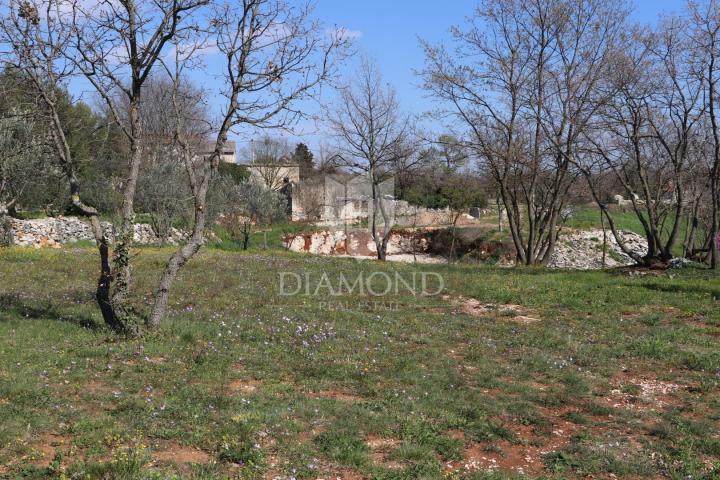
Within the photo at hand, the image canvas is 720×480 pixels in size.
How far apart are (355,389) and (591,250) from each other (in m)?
33.7

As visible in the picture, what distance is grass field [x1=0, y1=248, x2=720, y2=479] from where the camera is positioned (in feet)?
Result: 17.8

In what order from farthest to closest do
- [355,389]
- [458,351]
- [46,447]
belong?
[458,351] < [355,389] < [46,447]

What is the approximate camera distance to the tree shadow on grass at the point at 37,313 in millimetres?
9695

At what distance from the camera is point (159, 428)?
5777 millimetres

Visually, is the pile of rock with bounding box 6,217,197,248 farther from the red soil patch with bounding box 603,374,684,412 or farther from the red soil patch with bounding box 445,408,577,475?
the red soil patch with bounding box 445,408,577,475

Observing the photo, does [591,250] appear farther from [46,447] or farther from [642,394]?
[46,447]

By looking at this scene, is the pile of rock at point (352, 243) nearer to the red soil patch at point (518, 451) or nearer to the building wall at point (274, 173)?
the building wall at point (274, 173)

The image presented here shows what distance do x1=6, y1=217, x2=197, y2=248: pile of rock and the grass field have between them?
1267 cm

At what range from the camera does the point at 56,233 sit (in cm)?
2578

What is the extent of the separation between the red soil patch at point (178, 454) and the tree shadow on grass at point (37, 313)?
4.31m

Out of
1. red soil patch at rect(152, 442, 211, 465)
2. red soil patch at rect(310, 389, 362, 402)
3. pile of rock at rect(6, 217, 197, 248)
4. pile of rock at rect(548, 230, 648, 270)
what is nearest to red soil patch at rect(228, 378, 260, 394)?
red soil patch at rect(310, 389, 362, 402)

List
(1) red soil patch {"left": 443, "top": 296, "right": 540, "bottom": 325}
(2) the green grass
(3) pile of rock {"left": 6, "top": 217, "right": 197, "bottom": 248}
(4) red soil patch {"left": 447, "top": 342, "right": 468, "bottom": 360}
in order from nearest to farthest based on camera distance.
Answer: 1. (4) red soil patch {"left": 447, "top": 342, "right": 468, "bottom": 360}
2. (1) red soil patch {"left": 443, "top": 296, "right": 540, "bottom": 325}
3. (3) pile of rock {"left": 6, "top": 217, "right": 197, "bottom": 248}
4. (2) the green grass

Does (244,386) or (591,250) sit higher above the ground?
(591,250)


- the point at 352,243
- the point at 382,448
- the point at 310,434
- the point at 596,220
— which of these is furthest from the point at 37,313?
the point at 596,220
